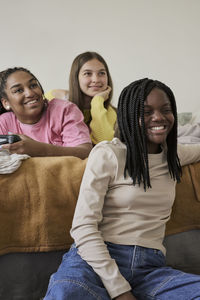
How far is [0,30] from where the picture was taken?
275 cm

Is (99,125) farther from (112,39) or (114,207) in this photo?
(112,39)

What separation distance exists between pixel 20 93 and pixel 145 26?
1.65m

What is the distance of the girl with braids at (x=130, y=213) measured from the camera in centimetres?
79

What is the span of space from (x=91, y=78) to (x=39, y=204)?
1.04 meters

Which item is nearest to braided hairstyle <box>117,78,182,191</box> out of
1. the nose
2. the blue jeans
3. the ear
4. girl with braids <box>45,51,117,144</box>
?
the blue jeans

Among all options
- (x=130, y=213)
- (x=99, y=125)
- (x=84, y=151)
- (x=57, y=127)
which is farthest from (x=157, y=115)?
(x=99, y=125)

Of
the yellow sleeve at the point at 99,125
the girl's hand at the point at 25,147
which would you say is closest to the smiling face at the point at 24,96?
the girl's hand at the point at 25,147

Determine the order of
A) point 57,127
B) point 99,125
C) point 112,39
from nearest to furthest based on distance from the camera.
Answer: point 57,127, point 99,125, point 112,39

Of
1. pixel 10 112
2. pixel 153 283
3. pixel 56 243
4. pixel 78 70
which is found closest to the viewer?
pixel 153 283

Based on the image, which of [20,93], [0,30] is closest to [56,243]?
[20,93]

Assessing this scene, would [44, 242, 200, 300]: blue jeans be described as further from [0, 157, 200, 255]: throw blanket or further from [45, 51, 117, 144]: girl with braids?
[45, 51, 117, 144]: girl with braids

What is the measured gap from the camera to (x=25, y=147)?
3.77ft

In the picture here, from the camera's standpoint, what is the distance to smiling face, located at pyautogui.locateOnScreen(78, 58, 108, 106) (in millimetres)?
1852

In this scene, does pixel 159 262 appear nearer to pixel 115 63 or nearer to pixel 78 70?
pixel 78 70
